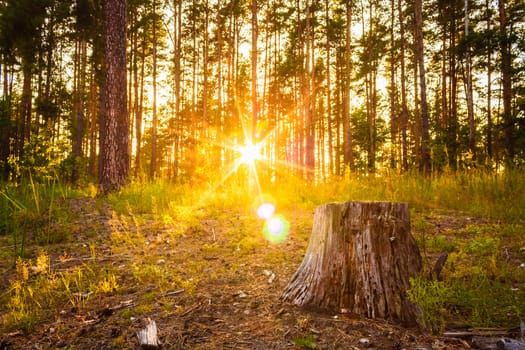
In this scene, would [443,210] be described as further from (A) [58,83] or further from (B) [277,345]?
(A) [58,83]

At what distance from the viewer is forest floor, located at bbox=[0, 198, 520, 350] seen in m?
2.07

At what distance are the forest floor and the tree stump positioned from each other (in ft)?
0.49

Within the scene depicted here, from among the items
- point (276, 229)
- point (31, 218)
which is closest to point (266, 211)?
point (276, 229)

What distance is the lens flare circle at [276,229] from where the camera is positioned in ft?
14.5

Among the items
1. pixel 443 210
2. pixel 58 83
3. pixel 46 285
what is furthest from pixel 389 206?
pixel 58 83

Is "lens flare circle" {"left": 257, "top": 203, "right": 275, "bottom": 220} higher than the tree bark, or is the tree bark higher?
the tree bark


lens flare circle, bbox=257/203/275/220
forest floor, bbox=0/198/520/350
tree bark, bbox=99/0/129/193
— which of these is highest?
tree bark, bbox=99/0/129/193

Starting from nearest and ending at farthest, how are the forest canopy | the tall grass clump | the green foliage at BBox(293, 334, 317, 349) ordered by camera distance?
the green foliage at BBox(293, 334, 317, 349) → the tall grass clump → the forest canopy

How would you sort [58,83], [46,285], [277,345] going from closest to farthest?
[277,345], [46,285], [58,83]

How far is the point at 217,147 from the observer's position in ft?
40.3

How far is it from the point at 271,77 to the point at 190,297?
2631 cm

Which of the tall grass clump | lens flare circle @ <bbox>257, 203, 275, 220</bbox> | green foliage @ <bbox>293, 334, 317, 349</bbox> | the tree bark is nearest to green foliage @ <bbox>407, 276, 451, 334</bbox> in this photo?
green foliage @ <bbox>293, 334, 317, 349</bbox>

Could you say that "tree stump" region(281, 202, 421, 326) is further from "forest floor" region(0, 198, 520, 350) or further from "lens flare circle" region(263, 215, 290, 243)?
"lens flare circle" region(263, 215, 290, 243)

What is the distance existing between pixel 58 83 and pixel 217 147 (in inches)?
398
